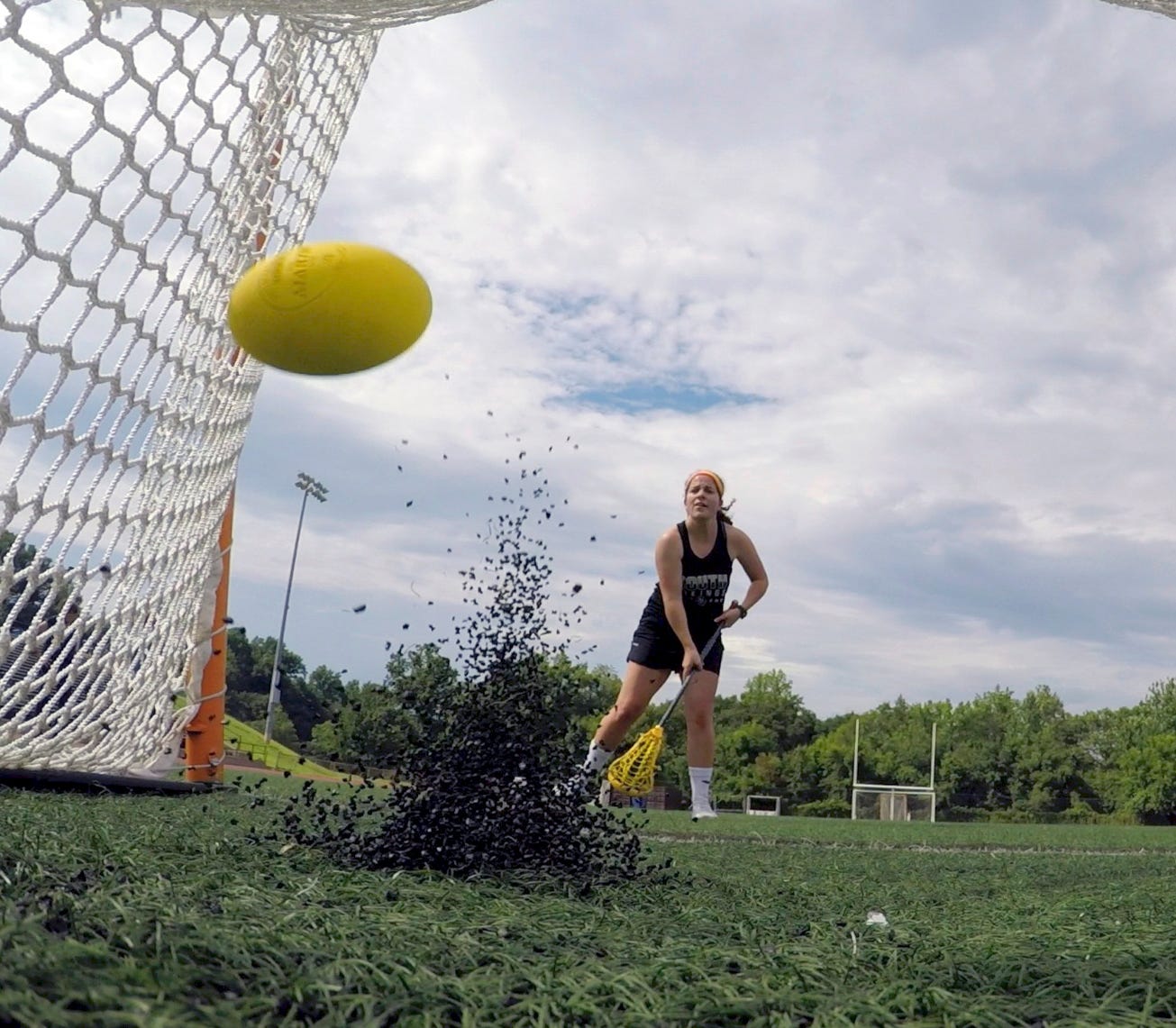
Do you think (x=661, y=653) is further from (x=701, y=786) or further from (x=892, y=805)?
(x=892, y=805)

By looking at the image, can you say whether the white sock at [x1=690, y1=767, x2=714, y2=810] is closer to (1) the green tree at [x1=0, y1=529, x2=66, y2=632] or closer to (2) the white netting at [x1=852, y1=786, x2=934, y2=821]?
(1) the green tree at [x1=0, y1=529, x2=66, y2=632]

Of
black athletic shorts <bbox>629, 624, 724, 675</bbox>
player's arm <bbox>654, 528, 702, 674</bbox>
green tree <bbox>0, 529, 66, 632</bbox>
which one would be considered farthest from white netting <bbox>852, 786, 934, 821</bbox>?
green tree <bbox>0, 529, 66, 632</bbox>

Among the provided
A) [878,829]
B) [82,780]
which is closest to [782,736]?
[878,829]

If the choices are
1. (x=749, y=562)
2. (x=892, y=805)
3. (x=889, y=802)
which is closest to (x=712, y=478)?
(x=749, y=562)

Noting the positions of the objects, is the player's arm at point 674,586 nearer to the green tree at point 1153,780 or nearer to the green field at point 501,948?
the green field at point 501,948

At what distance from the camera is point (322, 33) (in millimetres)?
4508

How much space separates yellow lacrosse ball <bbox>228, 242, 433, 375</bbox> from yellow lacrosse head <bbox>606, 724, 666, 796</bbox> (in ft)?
11.9

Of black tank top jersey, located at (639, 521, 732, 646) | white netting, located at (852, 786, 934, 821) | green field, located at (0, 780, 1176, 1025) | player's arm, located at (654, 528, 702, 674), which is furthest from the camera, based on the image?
white netting, located at (852, 786, 934, 821)

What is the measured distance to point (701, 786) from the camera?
623cm

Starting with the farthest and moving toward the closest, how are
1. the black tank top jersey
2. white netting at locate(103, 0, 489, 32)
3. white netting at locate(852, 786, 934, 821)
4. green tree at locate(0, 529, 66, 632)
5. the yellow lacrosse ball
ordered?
white netting at locate(852, 786, 934, 821) → the black tank top jersey → green tree at locate(0, 529, 66, 632) → white netting at locate(103, 0, 489, 32) → the yellow lacrosse ball

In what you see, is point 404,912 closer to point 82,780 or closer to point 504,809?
point 504,809

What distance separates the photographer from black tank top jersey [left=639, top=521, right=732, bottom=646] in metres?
5.85

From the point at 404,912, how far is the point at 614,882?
959 millimetres

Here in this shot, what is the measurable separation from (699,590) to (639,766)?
1.01m
